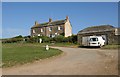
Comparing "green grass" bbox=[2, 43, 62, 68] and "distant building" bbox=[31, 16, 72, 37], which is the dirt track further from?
"distant building" bbox=[31, 16, 72, 37]

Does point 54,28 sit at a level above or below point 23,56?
above

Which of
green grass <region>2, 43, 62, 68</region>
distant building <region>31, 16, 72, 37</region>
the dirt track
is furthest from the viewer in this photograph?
distant building <region>31, 16, 72, 37</region>

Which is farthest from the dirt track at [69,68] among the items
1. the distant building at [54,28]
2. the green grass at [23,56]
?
the distant building at [54,28]

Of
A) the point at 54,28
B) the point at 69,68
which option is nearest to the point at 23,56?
the point at 69,68

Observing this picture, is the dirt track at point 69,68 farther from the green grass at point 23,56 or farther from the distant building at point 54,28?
the distant building at point 54,28

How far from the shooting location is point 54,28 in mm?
70000

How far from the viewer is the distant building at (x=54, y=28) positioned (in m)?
67.7

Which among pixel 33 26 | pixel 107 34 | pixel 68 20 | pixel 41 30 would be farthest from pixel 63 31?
pixel 107 34

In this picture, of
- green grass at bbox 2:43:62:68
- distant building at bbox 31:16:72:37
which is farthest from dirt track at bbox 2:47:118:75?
distant building at bbox 31:16:72:37

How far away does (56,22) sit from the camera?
7081cm

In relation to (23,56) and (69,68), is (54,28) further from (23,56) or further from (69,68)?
(69,68)

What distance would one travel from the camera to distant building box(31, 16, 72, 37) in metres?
67.7

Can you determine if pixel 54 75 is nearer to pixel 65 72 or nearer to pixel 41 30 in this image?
pixel 65 72

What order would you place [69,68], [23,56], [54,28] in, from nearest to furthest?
1. [69,68]
2. [23,56]
3. [54,28]
